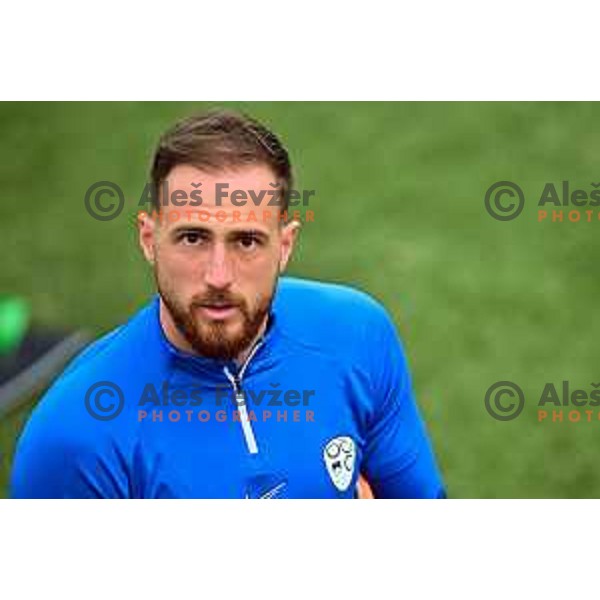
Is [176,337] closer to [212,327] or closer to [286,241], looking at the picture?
[212,327]

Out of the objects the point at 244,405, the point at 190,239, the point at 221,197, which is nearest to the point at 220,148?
the point at 221,197

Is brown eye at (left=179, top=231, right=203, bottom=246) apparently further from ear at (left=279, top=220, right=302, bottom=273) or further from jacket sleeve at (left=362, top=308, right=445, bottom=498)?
jacket sleeve at (left=362, top=308, right=445, bottom=498)

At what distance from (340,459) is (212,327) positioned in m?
0.52

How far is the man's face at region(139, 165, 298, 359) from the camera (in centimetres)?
257

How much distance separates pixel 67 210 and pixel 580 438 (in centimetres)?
178

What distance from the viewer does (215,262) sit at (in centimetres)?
262

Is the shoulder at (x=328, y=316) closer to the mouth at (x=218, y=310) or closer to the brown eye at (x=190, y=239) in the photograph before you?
the mouth at (x=218, y=310)

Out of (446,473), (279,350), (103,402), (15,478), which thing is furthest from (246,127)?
(446,473)

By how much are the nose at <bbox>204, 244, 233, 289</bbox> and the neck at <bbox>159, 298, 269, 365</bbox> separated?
0.14 meters

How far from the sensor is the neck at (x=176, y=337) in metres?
2.60

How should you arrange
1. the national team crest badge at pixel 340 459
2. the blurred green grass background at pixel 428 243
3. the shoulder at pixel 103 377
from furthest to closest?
the blurred green grass background at pixel 428 243, the national team crest badge at pixel 340 459, the shoulder at pixel 103 377

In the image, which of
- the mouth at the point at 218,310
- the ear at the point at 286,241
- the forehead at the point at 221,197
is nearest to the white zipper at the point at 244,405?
the mouth at the point at 218,310

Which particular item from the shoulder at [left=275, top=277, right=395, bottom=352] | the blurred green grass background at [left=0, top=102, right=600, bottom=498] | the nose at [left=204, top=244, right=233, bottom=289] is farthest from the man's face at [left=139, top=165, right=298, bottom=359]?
the blurred green grass background at [left=0, top=102, right=600, bottom=498]

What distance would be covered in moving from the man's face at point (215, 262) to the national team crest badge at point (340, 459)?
0.37m
